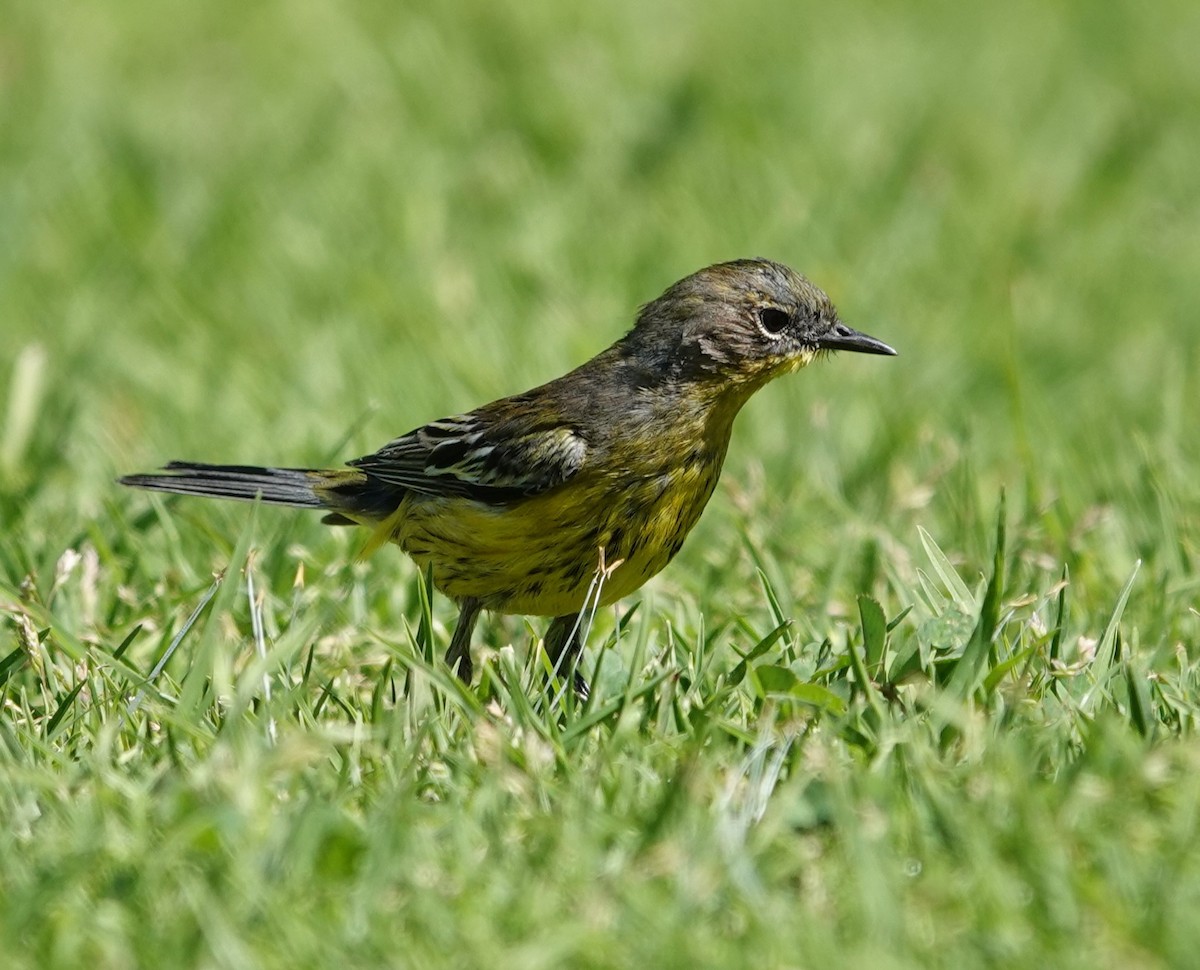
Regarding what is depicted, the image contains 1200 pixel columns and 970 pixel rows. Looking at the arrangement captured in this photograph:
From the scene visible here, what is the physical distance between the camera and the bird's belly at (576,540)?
4.95 metres

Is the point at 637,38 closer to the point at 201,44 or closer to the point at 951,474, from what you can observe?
the point at 201,44

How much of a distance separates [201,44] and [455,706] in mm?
8320

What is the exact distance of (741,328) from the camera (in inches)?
205

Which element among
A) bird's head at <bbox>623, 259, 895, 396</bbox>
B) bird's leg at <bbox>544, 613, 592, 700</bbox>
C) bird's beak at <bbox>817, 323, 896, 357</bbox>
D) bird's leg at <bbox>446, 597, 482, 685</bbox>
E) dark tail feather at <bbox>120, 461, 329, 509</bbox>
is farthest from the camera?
dark tail feather at <bbox>120, 461, 329, 509</bbox>

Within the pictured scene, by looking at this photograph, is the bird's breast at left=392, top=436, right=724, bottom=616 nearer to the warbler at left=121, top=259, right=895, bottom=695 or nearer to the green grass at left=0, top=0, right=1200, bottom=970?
the warbler at left=121, top=259, right=895, bottom=695

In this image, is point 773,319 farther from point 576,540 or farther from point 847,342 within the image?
point 576,540

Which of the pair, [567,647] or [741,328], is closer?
[567,647]

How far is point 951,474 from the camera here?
6.26 metres

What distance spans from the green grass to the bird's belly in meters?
0.23

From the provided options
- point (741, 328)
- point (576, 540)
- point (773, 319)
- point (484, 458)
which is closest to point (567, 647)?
point (576, 540)

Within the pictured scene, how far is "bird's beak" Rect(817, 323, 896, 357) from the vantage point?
5375 millimetres

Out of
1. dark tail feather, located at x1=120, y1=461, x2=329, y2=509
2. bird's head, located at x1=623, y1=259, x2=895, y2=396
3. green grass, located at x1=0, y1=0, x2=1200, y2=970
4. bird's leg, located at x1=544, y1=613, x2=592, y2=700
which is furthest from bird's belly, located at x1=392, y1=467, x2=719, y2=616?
dark tail feather, located at x1=120, y1=461, x2=329, y2=509

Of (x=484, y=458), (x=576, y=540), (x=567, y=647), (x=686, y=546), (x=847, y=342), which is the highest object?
(x=847, y=342)

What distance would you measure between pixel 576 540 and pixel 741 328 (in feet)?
2.62
